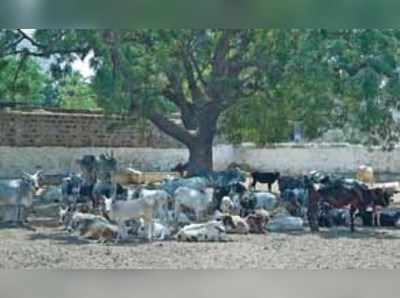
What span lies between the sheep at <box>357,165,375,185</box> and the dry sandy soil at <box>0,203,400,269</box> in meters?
1.40

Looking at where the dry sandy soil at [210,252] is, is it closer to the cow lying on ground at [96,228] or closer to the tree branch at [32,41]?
the cow lying on ground at [96,228]

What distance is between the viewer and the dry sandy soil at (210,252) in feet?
19.4

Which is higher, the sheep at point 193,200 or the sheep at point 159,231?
the sheep at point 193,200

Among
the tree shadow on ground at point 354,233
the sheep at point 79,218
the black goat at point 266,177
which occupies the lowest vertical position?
the tree shadow on ground at point 354,233

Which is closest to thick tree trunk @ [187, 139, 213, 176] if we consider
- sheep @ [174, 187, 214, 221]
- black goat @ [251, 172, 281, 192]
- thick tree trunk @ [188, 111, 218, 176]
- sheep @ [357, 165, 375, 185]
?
thick tree trunk @ [188, 111, 218, 176]

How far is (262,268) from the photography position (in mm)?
5824

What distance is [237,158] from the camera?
8.02m

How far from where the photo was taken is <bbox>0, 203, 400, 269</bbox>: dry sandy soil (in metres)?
5.93

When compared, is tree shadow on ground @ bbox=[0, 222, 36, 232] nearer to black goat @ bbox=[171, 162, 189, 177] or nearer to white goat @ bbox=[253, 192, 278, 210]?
black goat @ bbox=[171, 162, 189, 177]

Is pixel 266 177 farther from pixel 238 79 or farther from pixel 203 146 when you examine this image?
pixel 238 79

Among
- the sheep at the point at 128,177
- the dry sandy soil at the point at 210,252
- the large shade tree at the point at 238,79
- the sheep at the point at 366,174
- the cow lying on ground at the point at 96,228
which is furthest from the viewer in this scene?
the sheep at the point at 366,174

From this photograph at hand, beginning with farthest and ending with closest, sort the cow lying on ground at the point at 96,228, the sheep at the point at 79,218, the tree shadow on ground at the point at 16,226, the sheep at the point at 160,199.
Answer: the tree shadow on ground at the point at 16,226 → the sheep at the point at 160,199 → the sheep at the point at 79,218 → the cow lying on ground at the point at 96,228

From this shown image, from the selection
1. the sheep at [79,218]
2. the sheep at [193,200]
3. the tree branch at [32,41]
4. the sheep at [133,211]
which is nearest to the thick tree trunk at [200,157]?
the sheep at [193,200]

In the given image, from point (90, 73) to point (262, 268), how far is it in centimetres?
347
